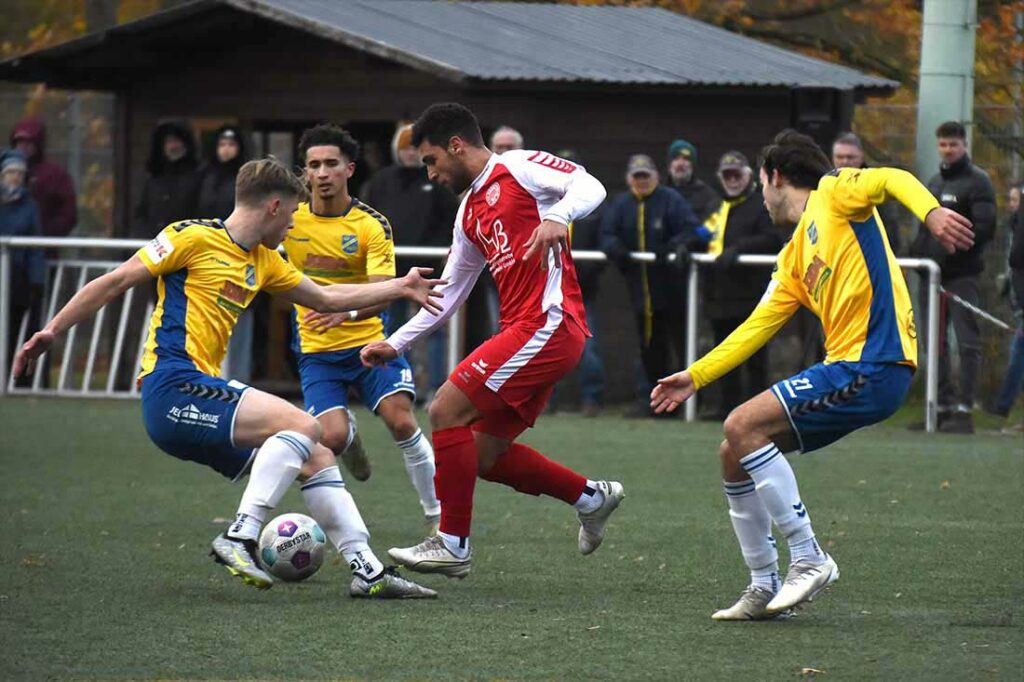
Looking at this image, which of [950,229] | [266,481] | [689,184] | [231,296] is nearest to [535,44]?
[689,184]

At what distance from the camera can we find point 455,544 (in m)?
8.12

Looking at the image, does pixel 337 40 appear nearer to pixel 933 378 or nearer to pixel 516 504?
pixel 933 378

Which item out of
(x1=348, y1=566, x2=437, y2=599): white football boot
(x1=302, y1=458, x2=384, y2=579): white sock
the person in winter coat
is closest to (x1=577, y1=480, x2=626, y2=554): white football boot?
(x1=348, y1=566, x2=437, y2=599): white football boot

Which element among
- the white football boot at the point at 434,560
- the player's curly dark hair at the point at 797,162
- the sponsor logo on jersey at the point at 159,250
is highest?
the player's curly dark hair at the point at 797,162

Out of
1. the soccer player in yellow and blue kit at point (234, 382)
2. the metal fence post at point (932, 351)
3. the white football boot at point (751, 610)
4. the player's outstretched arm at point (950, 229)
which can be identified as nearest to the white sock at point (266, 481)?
the soccer player in yellow and blue kit at point (234, 382)

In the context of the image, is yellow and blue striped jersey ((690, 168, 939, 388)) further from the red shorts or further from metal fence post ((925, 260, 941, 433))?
metal fence post ((925, 260, 941, 433))

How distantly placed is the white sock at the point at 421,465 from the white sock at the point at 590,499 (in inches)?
52.6

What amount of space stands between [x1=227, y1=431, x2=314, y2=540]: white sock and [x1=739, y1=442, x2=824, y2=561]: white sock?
174 centimetres

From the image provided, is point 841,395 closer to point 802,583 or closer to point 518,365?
point 802,583

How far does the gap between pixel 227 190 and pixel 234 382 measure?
27.4 feet

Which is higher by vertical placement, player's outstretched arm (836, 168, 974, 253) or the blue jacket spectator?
player's outstretched arm (836, 168, 974, 253)

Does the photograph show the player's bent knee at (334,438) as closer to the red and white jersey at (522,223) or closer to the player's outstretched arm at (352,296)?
the player's outstretched arm at (352,296)

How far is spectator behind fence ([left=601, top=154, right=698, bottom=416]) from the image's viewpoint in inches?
616

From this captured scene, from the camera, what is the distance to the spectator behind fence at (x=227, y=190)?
638 inches
